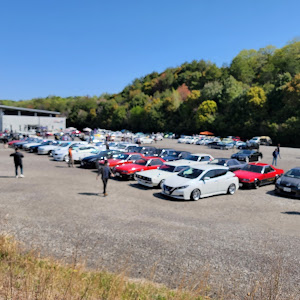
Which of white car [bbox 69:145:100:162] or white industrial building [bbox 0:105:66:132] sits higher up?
white industrial building [bbox 0:105:66:132]

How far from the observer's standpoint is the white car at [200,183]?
1319cm

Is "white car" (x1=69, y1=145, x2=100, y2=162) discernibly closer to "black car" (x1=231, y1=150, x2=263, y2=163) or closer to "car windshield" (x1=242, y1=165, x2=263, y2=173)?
"car windshield" (x1=242, y1=165, x2=263, y2=173)

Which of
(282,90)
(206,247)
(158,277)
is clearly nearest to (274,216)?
(206,247)

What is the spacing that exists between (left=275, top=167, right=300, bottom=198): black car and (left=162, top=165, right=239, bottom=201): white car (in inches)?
85.9

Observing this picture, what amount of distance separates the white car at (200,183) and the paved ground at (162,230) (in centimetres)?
40

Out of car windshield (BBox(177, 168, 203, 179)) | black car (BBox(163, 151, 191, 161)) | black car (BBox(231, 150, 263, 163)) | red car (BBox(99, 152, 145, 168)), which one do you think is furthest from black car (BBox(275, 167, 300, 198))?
black car (BBox(231, 150, 263, 163))

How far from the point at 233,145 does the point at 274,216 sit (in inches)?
1432

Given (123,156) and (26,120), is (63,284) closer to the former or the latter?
(123,156)

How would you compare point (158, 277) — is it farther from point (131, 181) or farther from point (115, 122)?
point (115, 122)

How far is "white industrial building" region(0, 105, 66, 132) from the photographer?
2837 inches

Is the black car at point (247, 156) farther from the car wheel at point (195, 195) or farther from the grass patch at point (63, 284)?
the grass patch at point (63, 284)

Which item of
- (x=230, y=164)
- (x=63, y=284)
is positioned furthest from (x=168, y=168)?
(x=63, y=284)

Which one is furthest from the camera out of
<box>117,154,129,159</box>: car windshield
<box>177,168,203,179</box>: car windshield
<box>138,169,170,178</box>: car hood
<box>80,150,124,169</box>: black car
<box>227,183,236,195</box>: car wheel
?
<box>80,150,124,169</box>: black car

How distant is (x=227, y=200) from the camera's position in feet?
44.9
